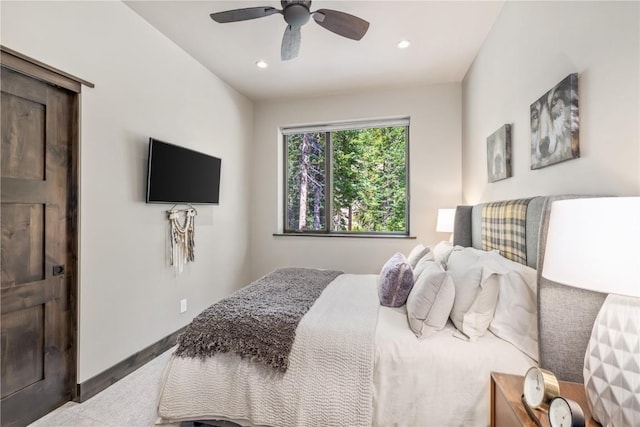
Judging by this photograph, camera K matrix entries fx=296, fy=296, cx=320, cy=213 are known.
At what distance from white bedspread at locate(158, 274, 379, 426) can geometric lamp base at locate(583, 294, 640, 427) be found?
2.65 ft

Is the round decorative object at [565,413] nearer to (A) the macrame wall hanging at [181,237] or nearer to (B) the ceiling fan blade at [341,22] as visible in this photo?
(B) the ceiling fan blade at [341,22]

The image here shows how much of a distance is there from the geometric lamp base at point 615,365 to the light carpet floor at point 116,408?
1.93 meters

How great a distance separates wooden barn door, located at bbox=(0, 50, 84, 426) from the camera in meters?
1.62

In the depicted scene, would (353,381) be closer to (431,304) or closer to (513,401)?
(431,304)

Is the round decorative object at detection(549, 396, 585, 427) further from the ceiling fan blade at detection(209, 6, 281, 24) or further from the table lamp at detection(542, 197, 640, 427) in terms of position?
the ceiling fan blade at detection(209, 6, 281, 24)

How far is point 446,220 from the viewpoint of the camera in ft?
10.5

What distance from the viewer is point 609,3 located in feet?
3.90

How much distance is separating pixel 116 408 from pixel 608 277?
254 centimetres

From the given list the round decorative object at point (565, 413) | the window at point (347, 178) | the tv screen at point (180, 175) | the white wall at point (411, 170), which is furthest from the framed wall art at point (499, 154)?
the tv screen at point (180, 175)

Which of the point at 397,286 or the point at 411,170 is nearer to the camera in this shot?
the point at 397,286

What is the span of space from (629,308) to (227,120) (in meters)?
3.68

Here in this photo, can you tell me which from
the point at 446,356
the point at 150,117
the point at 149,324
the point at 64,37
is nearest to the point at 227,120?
the point at 150,117

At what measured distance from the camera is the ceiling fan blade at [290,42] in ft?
6.73

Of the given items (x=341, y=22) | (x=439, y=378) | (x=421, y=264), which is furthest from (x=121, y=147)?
(x=439, y=378)
